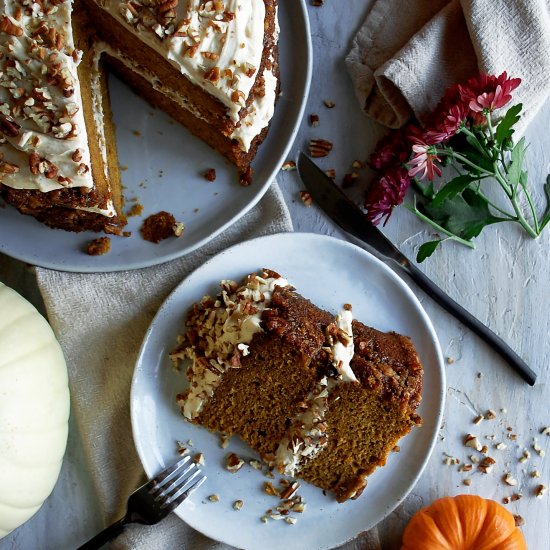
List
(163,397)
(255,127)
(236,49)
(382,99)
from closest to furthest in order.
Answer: (236,49) < (255,127) < (163,397) < (382,99)

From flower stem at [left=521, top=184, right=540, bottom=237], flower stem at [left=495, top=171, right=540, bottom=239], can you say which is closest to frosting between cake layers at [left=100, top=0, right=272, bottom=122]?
flower stem at [left=495, top=171, right=540, bottom=239]

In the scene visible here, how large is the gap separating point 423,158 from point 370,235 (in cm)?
41

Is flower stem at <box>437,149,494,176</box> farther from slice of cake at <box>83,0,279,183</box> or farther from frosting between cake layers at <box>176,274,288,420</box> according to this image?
frosting between cake layers at <box>176,274,288,420</box>

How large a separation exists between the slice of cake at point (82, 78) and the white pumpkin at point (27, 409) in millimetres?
428

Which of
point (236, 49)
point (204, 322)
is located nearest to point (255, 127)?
point (236, 49)

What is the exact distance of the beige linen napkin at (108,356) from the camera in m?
2.61

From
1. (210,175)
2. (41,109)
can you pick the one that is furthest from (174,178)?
(41,109)

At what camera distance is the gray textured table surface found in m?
2.79

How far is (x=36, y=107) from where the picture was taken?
2.18 m

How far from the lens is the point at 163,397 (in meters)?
2.60

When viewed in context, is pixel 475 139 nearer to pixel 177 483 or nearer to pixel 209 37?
pixel 209 37

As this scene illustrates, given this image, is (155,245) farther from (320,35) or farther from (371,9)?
(371,9)

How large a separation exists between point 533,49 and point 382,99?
0.62 meters

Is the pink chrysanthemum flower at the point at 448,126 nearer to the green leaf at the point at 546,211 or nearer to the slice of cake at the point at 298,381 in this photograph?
the green leaf at the point at 546,211
